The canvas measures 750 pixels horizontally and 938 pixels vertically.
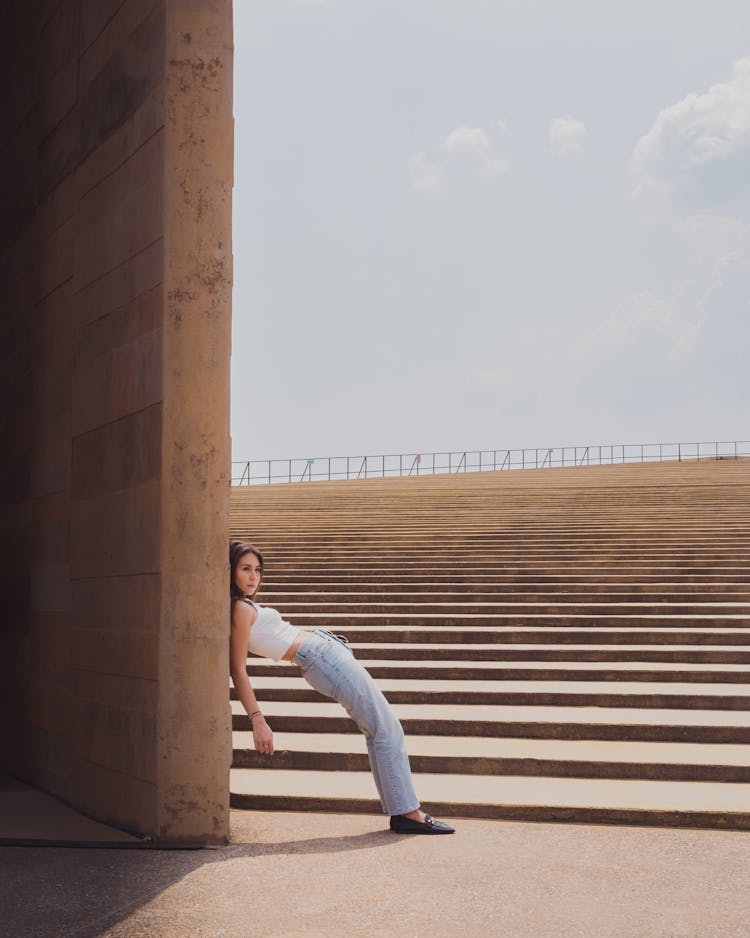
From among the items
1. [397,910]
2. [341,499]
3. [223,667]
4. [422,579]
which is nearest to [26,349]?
[223,667]

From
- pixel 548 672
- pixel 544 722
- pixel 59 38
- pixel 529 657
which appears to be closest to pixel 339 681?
pixel 544 722

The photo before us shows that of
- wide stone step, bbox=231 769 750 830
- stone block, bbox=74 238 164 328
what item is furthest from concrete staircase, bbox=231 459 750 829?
stone block, bbox=74 238 164 328

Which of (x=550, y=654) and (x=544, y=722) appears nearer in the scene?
(x=544, y=722)

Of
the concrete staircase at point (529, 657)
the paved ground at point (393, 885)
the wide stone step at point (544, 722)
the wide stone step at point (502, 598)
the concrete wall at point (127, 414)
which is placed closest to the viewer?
the paved ground at point (393, 885)

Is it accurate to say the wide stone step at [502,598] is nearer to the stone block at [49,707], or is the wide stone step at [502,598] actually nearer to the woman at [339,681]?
the stone block at [49,707]

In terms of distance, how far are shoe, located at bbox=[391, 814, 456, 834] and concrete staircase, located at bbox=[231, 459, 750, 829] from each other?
0.43 m

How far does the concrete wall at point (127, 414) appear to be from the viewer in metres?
5.13

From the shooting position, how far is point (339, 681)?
5.09 metres

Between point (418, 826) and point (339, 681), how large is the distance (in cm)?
74

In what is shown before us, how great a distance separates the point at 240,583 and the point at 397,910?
174cm

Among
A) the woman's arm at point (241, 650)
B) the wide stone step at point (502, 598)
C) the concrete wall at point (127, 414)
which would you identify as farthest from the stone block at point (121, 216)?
the wide stone step at point (502, 598)

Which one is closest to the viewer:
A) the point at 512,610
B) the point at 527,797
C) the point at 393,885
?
the point at 393,885

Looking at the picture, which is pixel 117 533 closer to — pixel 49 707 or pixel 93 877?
pixel 49 707

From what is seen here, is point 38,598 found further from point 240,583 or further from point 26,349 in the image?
point 240,583
